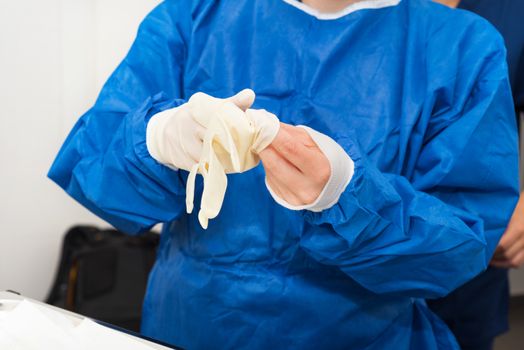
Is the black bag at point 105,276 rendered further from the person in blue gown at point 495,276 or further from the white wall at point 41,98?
the person in blue gown at point 495,276

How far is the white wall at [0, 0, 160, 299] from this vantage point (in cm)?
229

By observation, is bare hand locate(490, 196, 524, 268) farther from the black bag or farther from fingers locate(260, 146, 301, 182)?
the black bag

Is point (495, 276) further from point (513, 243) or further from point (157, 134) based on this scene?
point (157, 134)

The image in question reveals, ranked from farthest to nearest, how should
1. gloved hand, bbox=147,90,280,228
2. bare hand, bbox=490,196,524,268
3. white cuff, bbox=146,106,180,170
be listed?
bare hand, bbox=490,196,524,268, white cuff, bbox=146,106,180,170, gloved hand, bbox=147,90,280,228

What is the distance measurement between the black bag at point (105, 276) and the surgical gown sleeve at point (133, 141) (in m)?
1.40

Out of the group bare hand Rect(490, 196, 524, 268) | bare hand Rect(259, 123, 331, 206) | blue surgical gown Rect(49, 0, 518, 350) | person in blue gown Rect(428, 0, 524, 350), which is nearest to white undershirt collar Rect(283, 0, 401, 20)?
blue surgical gown Rect(49, 0, 518, 350)

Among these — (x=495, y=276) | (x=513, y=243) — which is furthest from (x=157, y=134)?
→ (x=495, y=276)

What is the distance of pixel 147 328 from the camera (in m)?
1.15

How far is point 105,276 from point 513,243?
5.12 ft

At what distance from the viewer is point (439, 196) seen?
98 centimetres

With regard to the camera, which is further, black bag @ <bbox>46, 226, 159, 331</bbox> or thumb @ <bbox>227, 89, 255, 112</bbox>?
black bag @ <bbox>46, 226, 159, 331</bbox>

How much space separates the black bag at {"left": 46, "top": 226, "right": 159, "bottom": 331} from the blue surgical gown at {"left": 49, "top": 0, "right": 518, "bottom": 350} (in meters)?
1.35

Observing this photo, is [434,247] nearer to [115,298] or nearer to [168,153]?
[168,153]

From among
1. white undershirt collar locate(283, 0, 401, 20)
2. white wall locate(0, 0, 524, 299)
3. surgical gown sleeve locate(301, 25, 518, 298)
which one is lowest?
white wall locate(0, 0, 524, 299)
